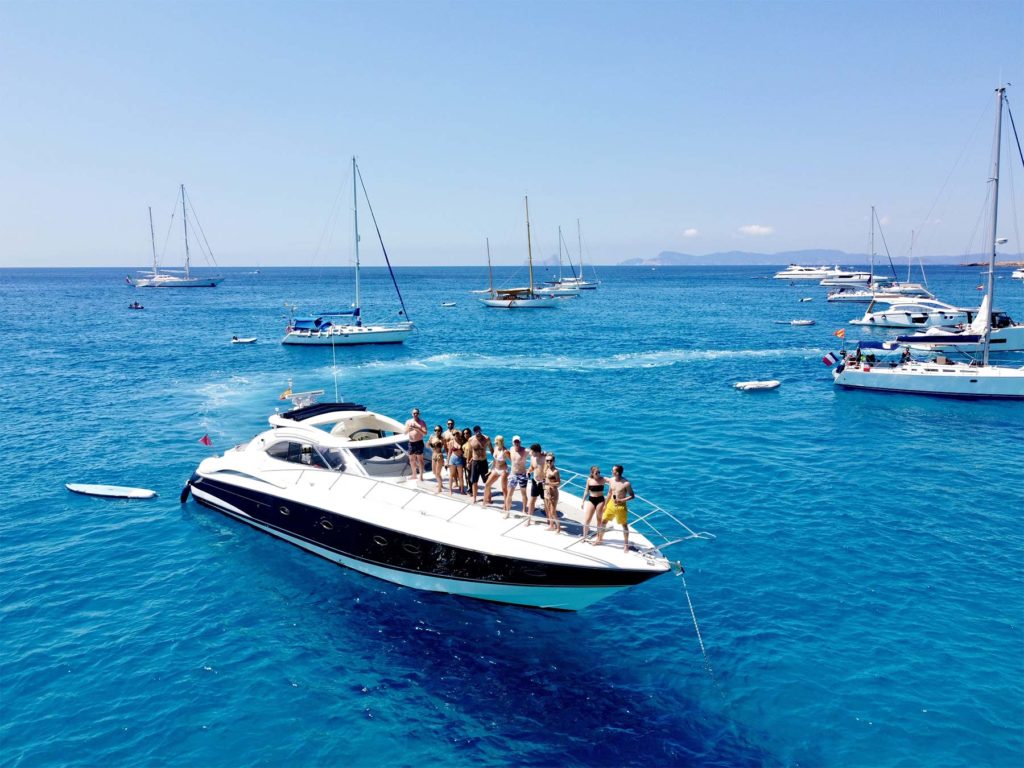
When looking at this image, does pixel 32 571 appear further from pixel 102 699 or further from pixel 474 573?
pixel 474 573

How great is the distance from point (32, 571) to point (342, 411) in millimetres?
9998

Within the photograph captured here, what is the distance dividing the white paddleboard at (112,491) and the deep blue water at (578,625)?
465 millimetres

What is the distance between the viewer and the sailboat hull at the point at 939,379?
3994 cm

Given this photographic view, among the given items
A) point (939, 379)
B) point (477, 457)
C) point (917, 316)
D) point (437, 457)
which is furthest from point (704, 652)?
point (917, 316)

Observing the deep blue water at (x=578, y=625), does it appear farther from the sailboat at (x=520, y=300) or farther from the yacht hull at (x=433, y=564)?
the sailboat at (x=520, y=300)

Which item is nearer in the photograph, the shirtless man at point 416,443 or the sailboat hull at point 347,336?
the shirtless man at point 416,443

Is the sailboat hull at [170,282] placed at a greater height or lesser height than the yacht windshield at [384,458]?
greater

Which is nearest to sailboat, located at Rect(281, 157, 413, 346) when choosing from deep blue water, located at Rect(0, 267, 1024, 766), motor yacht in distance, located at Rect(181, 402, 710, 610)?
deep blue water, located at Rect(0, 267, 1024, 766)

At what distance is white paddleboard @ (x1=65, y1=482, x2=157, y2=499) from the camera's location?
80.9 ft

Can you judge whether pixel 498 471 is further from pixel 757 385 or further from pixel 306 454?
pixel 757 385

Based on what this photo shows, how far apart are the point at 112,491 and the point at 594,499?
19800 millimetres

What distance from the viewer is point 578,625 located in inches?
642

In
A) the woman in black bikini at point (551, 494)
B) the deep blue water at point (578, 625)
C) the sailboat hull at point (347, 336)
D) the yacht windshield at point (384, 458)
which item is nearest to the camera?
the deep blue water at point (578, 625)

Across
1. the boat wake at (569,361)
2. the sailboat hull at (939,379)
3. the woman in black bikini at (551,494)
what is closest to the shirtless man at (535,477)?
the woman in black bikini at (551,494)
